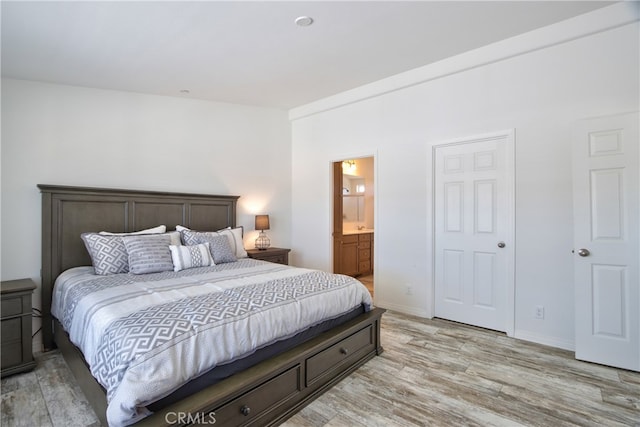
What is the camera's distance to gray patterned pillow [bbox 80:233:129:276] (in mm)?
2783

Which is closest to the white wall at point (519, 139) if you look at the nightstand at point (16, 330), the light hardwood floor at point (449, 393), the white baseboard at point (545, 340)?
the white baseboard at point (545, 340)

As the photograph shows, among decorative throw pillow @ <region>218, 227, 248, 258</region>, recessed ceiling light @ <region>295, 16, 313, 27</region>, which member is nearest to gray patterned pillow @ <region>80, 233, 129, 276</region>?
decorative throw pillow @ <region>218, 227, 248, 258</region>

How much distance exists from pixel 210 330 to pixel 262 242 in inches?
119

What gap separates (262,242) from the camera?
15.1 feet

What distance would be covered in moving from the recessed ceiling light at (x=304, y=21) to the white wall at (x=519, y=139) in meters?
1.67

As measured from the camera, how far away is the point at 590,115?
8.86ft

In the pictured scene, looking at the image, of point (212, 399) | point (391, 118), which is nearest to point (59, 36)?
point (212, 399)

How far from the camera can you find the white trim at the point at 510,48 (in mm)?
2545

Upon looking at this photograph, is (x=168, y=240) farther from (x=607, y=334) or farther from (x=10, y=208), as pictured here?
(x=607, y=334)

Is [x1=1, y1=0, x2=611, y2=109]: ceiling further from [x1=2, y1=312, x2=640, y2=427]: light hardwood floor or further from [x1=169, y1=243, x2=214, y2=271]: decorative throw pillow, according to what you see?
[x1=2, y1=312, x2=640, y2=427]: light hardwood floor

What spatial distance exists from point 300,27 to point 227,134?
2136 mm

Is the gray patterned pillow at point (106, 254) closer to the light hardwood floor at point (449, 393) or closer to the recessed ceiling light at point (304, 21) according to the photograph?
the light hardwood floor at point (449, 393)

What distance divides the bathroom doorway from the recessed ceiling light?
2.16 metres

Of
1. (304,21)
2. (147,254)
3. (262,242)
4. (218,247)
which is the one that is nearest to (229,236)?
(218,247)
